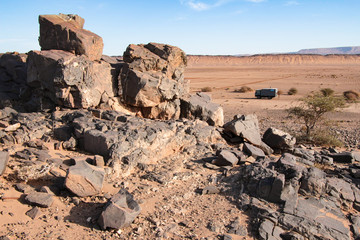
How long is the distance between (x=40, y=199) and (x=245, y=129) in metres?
8.26

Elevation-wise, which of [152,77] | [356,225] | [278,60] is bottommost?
[356,225]

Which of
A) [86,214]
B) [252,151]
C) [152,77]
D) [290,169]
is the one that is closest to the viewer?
[86,214]

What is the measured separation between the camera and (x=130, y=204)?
607 centimetres

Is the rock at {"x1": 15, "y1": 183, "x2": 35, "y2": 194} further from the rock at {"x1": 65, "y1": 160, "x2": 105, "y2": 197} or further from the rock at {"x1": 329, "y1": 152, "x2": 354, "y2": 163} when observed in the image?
the rock at {"x1": 329, "y1": 152, "x2": 354, "y2": 163}

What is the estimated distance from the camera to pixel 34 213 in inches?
233

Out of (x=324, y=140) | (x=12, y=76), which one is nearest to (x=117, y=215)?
(x=12, y=76)

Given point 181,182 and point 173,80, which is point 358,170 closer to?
point 181,182

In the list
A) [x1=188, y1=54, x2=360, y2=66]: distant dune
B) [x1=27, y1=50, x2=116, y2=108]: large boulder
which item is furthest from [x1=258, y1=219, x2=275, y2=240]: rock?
[x1=188, y1=54, x2=360, y2=66]: distant dune

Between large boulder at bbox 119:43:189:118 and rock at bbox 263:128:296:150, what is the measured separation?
4.27 metres

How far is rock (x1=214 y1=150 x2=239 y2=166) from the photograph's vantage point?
9.11m

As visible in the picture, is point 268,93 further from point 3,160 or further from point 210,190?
point 3,160

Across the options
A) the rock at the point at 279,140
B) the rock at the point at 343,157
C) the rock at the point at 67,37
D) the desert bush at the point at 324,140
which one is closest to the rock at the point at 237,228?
the rock at the point at 279,140

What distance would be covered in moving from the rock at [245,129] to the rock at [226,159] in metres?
2.37

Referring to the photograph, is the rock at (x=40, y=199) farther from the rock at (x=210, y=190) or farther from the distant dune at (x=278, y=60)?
the distant dune at (x=278, y=60)
